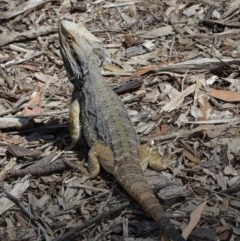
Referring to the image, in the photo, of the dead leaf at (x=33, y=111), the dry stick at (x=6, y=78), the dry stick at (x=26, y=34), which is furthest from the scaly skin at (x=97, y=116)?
the dry stick at (x=26, y=34)

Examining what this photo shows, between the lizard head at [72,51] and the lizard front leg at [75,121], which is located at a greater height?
the lizard head at [72,51]

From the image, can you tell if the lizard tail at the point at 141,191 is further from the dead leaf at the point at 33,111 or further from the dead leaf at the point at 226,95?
the dead leaf at the point at 33,111

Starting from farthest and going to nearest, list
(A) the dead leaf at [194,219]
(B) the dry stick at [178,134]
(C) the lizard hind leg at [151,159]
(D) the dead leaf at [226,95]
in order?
1. (D) the dead leaf at [226,95]
2. (B) the dry stick at [178,134]
3. (C) the lizard hind leg at [151,159]
4. (A) the dead leaf at [194,219]

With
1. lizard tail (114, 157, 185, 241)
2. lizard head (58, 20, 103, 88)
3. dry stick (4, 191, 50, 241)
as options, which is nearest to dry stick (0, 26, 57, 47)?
lizard head (58, 20, 103, 88)

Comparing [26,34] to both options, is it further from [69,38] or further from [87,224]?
[87,224]

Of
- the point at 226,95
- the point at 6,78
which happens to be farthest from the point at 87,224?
the point at 6,78

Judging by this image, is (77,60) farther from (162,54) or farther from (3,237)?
(3,237)
